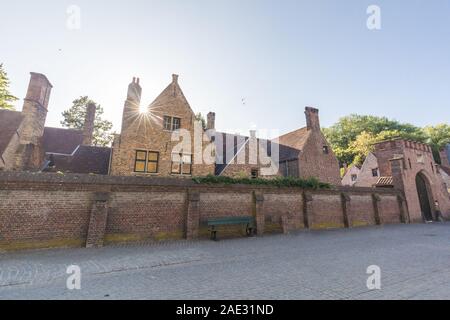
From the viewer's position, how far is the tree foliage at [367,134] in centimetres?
4334

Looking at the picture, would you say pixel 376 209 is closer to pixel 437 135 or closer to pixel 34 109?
pixel 34 109

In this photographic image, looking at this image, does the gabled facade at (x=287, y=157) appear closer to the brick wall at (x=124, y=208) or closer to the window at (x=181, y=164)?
the window at (x=181, y=164)

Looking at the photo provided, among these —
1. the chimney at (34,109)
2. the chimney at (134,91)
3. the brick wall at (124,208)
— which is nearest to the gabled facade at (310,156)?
the brick wall at (124,208)

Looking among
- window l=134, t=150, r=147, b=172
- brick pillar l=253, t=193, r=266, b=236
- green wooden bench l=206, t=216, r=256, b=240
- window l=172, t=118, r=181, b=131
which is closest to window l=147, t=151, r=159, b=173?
window l=134, t=150, r=147, b=172

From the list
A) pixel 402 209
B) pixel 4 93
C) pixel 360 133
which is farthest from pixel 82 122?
pixel 360 133

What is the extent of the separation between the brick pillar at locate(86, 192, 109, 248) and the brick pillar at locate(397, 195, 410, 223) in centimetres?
2486

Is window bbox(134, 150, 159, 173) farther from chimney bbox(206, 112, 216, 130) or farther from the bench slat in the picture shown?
chimney bbox(206, 112, 216, 130)

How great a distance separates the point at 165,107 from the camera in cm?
1870

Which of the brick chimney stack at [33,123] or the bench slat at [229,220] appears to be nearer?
the bench slat at [229,220]

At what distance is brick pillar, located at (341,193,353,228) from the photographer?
16844mm

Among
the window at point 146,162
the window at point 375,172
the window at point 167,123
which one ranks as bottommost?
the window at point 146,162

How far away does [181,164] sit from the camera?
17.9 m

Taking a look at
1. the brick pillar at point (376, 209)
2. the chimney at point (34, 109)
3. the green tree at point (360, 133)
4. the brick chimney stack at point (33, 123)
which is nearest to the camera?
the brick pillar at point (376, 209)
